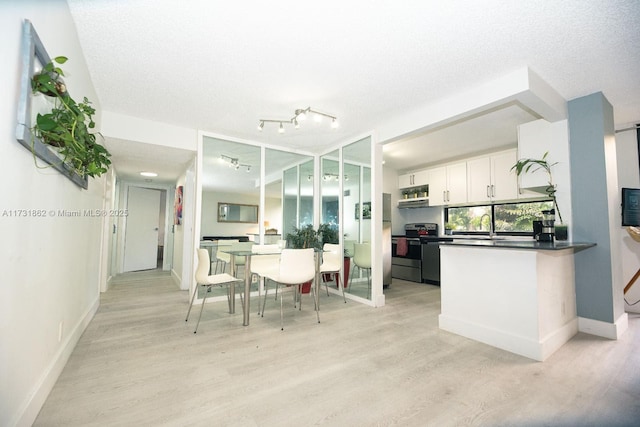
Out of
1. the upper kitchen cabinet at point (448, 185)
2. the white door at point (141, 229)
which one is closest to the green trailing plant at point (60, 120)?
the upper kitchen cabinet at point (448, 185)

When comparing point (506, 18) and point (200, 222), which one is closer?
point (506, 18)

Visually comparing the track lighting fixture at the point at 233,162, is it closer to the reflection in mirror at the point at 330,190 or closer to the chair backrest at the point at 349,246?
the reflection in mirror at the point at 330,190

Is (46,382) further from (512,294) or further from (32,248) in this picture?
(512,294)

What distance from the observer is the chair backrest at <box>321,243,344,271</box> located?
403 cm

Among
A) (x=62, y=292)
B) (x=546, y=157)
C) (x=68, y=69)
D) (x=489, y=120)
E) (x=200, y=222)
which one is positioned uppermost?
(x=489, y=120)

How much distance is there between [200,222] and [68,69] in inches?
90.1

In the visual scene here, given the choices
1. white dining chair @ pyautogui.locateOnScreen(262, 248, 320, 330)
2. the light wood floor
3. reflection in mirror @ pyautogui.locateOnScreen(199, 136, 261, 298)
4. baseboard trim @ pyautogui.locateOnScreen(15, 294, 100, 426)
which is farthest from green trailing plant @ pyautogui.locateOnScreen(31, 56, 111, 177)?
reflection in mirror @ pyautogui.locateOnScreen(199, 136, 261, 298)

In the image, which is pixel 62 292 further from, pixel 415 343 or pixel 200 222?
pixel 415 343

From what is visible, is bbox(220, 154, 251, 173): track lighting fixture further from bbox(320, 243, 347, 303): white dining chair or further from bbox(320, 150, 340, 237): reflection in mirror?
bbox(320, 243, 347, 303): white dining chair

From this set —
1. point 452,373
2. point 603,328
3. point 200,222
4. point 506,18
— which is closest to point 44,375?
point 200,222

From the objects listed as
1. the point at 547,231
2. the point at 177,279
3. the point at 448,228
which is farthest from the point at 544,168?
the point at 177,279

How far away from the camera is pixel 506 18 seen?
1.88 metres

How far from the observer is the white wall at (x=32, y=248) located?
117cm

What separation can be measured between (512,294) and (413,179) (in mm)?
3964
